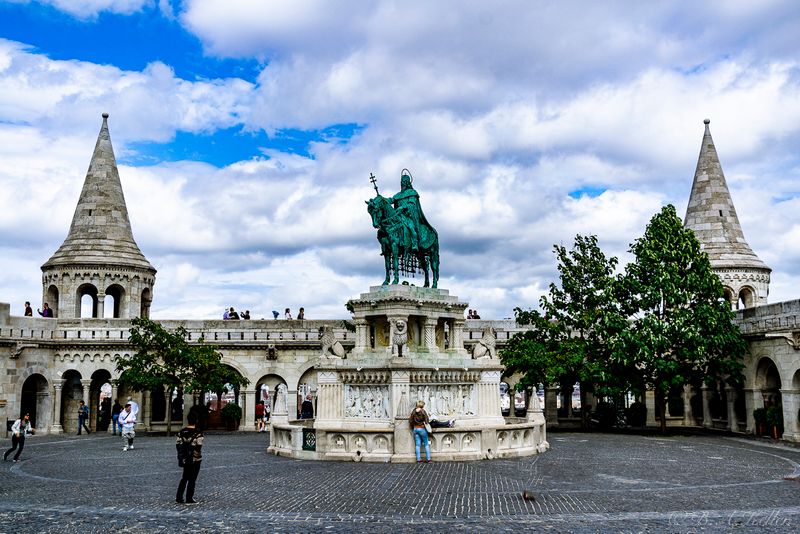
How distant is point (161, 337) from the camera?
30188 mm

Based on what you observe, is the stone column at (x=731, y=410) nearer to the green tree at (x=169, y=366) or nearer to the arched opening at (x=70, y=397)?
the green tree at (x=169, y=366)

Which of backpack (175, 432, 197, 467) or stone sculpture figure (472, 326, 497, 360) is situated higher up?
stone sculpture figure (472, 326, 497, 360)

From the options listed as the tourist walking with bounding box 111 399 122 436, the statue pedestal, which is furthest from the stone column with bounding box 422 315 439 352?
the tourist walking with bounding box 111 399 122 436

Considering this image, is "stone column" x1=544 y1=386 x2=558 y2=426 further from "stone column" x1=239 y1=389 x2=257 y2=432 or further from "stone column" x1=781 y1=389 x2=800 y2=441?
"stone column" x1=239 y1=389 x2=257 y2=432

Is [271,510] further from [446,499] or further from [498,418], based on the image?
[498,418]

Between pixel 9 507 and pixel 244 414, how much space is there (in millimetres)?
22763

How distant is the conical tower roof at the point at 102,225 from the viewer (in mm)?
36625

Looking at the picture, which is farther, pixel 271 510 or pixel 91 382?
pixel 91 382

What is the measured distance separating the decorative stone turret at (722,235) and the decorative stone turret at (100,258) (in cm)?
2554

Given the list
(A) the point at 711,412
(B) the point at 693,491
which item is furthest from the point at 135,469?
(A) the point at 711,412

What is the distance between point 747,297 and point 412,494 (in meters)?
28.4

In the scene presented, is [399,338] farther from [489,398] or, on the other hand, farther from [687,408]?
[687,408]

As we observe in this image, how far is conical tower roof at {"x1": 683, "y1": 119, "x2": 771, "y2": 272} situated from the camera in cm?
3688

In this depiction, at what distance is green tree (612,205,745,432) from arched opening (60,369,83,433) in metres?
22.4
